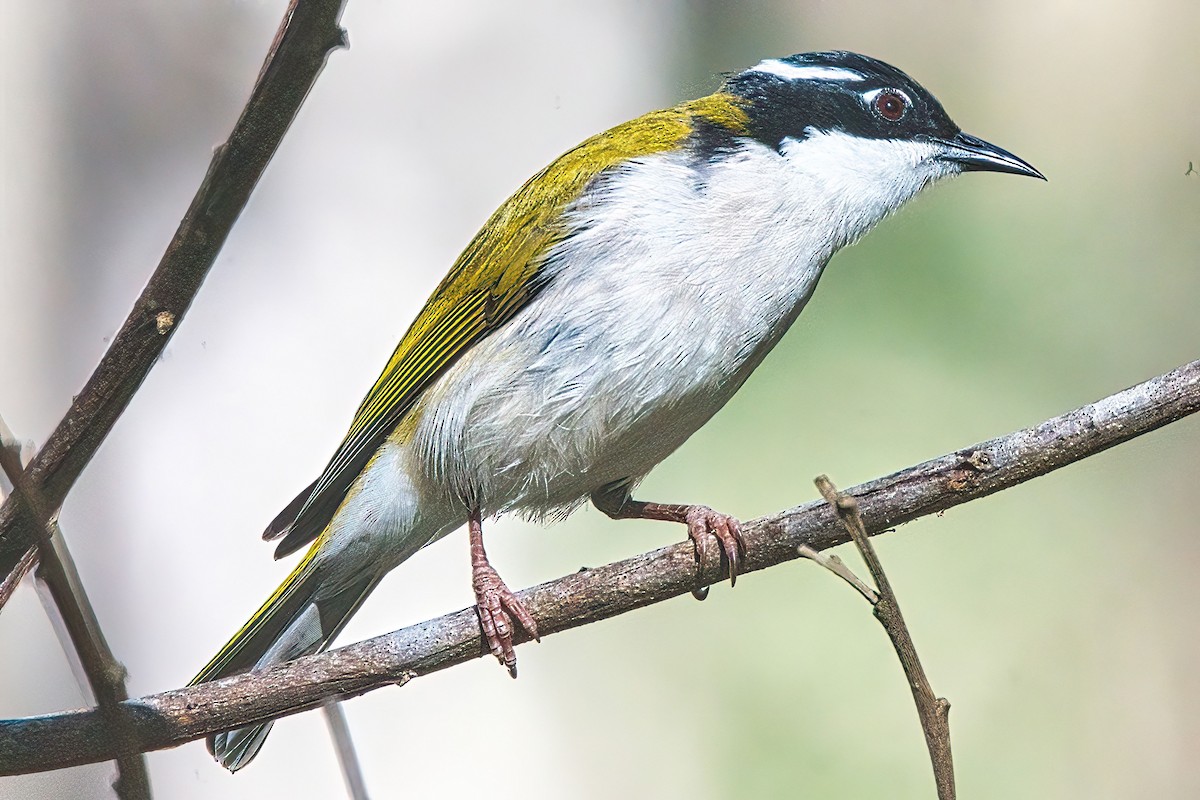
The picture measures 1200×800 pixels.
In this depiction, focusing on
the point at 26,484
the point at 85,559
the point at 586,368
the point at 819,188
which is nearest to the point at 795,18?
the point at 819,188

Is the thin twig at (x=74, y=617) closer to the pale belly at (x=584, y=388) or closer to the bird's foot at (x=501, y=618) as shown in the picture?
the bird's foot at (x=501, y=618)

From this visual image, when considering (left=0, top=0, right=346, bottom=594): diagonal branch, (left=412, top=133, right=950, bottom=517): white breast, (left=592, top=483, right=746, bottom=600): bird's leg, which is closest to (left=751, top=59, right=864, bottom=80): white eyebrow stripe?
(left=412, top=133, right=950, bottom=517): white breast

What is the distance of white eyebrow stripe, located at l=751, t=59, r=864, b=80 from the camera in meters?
1.69

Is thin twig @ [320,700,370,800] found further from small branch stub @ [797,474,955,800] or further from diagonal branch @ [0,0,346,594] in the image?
small branch stub @ [797,474,955,800]

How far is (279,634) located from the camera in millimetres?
1732

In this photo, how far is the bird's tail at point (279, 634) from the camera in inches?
66.1

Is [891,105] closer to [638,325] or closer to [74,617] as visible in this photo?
[638,325]

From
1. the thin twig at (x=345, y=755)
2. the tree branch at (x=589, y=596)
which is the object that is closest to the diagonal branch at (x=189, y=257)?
the tree branch at (x=589, y=596)

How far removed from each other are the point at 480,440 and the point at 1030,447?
83 centimetres

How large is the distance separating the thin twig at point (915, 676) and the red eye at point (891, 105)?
90cm

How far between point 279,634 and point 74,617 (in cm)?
86

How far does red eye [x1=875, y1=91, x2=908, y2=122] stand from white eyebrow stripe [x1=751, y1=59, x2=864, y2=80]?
0.05m

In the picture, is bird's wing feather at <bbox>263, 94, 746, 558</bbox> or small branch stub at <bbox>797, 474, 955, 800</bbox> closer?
small branch stub at <bbox>797, 474, 955, 800</bbox>

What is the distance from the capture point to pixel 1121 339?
2.79m
